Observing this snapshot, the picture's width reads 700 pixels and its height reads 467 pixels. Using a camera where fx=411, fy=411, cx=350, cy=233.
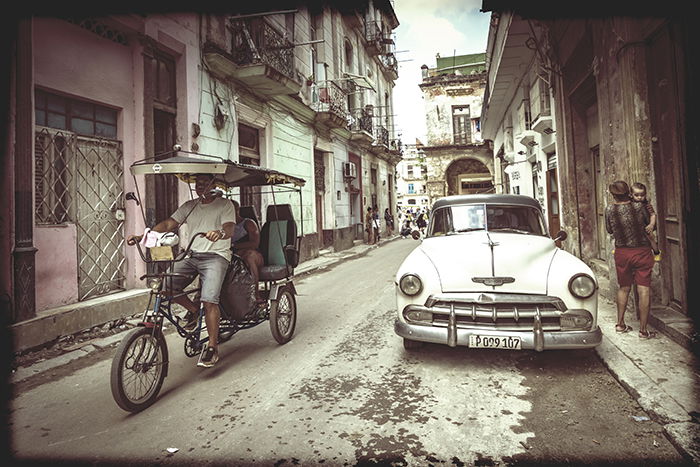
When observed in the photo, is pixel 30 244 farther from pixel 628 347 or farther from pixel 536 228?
pixel 628 347

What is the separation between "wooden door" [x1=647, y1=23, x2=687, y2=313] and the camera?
189 inches

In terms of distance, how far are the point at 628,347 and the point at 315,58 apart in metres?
14.5

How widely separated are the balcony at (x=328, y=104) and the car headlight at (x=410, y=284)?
1173 cm

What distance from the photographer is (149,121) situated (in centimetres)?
729

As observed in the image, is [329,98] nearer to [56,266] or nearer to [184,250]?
[56,266]

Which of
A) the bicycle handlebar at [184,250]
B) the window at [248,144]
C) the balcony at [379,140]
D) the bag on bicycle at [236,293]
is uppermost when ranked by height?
the balcony at [379,140]

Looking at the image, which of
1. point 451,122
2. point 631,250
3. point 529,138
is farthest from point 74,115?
point 451,122

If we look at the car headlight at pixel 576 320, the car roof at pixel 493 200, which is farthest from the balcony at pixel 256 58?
the car headlight at pixel 576 320

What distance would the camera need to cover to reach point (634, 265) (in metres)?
4.65

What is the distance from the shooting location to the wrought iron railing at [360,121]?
19484mm

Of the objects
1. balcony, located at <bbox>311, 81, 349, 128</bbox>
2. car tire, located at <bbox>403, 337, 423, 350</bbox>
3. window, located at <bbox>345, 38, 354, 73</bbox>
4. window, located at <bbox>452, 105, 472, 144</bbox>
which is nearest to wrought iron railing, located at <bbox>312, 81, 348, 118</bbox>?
→ balcony, located at <bbox>311, 81, 349, 128</bbox>

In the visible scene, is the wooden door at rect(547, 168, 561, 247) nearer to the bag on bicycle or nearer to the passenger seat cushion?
the passenger seat cushion

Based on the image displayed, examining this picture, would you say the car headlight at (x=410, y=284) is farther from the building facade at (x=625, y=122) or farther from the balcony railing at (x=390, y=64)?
the balcony railing at (x=390, y=64)

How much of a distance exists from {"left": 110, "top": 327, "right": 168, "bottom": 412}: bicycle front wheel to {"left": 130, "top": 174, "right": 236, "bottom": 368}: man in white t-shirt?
1.70 feet
